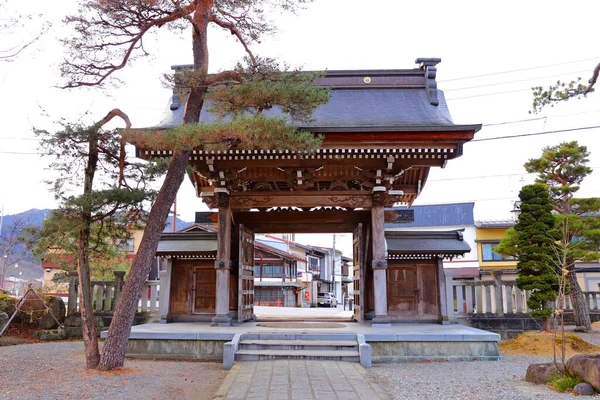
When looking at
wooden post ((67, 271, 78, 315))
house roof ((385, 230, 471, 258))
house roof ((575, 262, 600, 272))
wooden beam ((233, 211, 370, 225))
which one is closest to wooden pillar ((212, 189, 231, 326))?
wooden beam ((233, 211, 370, 225))

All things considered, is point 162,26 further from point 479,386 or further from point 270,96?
point 479,386

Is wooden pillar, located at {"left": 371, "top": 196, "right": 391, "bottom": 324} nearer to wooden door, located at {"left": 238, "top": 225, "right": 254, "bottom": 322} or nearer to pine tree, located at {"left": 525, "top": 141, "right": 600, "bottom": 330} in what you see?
wooden door, located at {"left": 238, "top": 225, "right": 254, "bottom": 322}

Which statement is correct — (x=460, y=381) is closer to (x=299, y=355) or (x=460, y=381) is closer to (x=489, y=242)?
(x=299, y=355)

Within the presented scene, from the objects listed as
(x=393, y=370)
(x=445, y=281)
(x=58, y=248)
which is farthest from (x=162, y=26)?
(x=445, y=281)

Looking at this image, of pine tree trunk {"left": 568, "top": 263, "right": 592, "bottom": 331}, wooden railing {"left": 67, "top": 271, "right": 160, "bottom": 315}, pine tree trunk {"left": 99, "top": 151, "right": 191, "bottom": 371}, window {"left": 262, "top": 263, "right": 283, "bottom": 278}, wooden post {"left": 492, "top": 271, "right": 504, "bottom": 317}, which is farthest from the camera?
window {"left": 262, "top": 263, "right": 283, "bottom": 278}

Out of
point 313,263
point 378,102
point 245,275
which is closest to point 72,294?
point 245,275

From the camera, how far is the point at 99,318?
496 inches

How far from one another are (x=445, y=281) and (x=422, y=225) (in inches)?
1070

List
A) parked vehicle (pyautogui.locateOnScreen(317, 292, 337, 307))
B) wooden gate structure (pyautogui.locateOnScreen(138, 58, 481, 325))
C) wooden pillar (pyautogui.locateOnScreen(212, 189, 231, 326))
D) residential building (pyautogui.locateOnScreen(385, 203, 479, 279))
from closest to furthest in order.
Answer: wooden gate structure (pyautogui.locateOnScreen(138, 58, 481, 325)), wooden pillar (pyautogui.locateOnScreen(212, 189, 231, 326)), residential building (pyautogui.locateOnScreen(385, 203, 479, 279)), parked vehicle (pyautogui.locateOnScreen(317, 292, 337, 307))

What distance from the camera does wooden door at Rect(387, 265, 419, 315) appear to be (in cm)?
1198

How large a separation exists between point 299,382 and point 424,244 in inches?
271

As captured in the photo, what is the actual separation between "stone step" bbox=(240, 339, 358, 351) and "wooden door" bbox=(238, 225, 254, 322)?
278cm

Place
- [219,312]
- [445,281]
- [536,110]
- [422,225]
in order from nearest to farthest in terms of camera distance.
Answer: [536,110], [219,312], [445,281], [422,225]

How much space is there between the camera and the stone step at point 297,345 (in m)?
8.38
